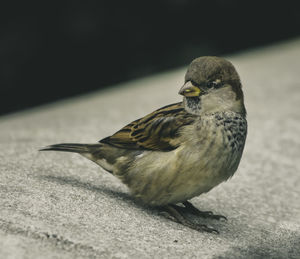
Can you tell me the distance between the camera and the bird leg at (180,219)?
2717 mm

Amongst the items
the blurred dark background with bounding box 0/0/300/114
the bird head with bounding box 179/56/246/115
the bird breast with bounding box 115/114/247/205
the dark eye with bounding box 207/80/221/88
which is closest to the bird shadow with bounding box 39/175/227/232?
the bird breast with bounding box 115/114/247/205

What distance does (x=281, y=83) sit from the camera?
227 inches

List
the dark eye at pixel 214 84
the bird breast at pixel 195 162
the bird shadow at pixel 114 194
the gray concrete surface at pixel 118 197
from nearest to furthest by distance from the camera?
the gray concrete surface at pixel 118 197 → the bird breast at pixel 195 162 → the dark eye at pixel 214 84 → the bird shadow at pixel 114 194

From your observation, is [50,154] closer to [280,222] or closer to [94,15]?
[280,222]

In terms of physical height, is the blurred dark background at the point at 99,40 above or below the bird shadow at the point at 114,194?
above

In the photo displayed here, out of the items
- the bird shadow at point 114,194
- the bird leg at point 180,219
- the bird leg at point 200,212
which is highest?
the bird shadow at point 114,194

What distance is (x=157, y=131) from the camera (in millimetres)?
2762

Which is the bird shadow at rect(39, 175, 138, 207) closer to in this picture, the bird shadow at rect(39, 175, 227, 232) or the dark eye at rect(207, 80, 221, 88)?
the bird shadow at rect(39, 175, 227, 232)

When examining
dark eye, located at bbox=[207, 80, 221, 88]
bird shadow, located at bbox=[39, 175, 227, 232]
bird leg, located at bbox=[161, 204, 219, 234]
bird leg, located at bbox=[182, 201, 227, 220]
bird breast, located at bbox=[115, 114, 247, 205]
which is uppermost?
dark eye, located at bbox=[207, 80, 221, 88]

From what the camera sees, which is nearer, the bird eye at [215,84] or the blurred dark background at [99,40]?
the bird eye at [215,84]

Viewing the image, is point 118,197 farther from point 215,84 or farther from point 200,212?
point 215,84

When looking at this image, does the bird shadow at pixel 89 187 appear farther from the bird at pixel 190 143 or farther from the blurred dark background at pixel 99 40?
the blurred dark background at pixel 99 40

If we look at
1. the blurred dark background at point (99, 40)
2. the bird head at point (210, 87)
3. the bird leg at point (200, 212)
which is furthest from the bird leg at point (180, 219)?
the blurred dark background at point (99, 40)

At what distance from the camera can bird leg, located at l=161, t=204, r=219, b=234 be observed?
2.72 meters
